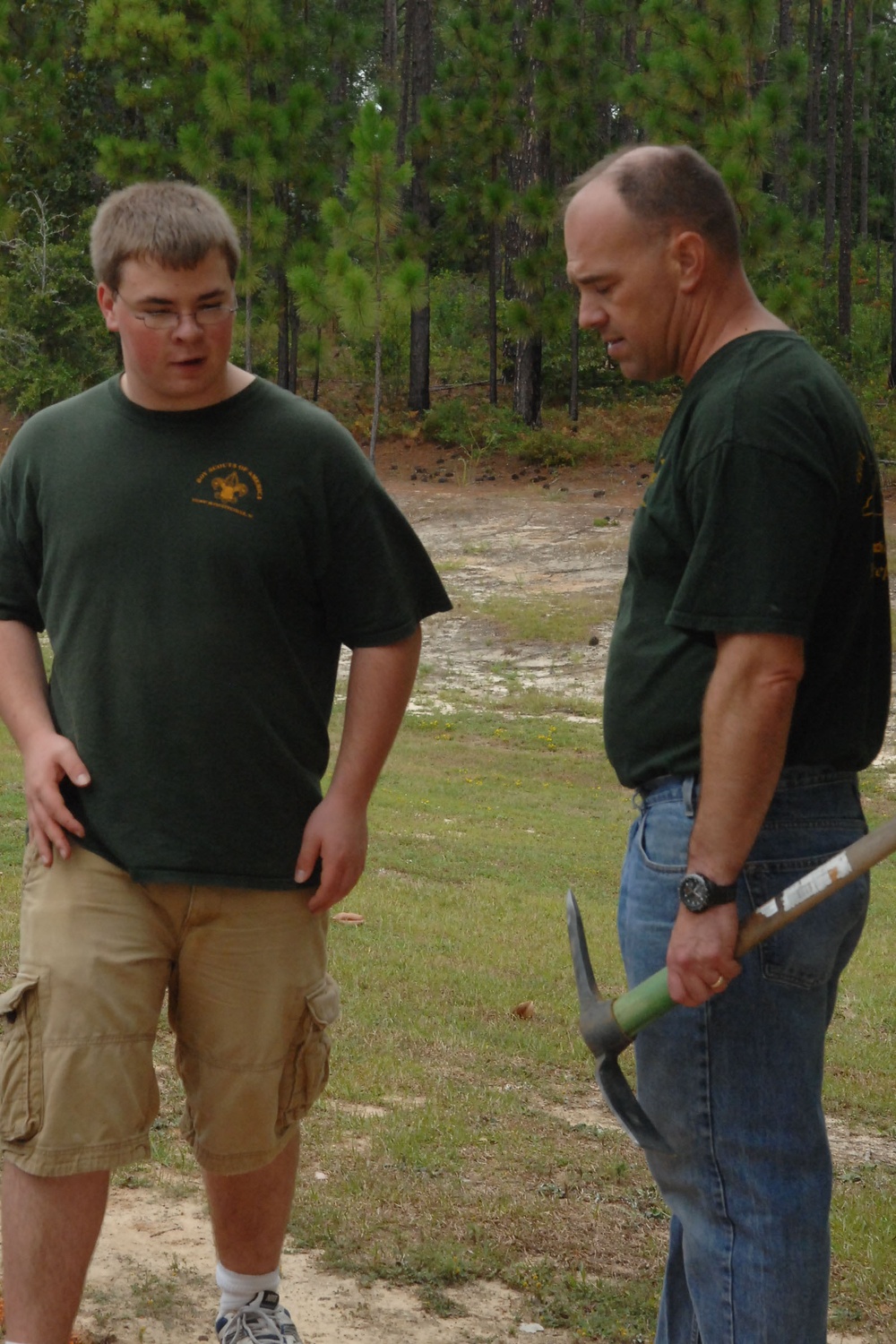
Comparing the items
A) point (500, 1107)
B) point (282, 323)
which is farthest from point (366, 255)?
point (500, 1107)

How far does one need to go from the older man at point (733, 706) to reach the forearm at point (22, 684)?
103 cm

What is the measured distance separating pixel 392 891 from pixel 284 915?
4.86 meters

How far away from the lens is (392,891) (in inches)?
297

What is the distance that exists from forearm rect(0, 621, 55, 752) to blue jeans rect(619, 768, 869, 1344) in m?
1.13

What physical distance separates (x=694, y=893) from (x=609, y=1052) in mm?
364

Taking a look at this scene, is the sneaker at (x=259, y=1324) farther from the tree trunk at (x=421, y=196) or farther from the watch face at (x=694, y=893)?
the tree trunk at (x=421, y=196)

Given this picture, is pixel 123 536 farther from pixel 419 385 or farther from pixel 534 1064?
pixel 419 385

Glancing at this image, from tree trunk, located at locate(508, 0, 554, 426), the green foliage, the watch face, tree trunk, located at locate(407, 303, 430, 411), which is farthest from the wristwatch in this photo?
tree trunk, located at locate(407, 303, 430, 411)

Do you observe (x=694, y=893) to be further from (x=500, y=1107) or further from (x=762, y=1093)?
(x=500, y=1107)

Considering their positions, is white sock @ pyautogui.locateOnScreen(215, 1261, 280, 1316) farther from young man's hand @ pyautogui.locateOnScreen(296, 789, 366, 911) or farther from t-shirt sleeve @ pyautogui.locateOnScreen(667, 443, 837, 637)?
t-shirt sleeve @ pyautogui.locateOnScreen(667, 443, 837, 637)

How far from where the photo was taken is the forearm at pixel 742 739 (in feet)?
7.04

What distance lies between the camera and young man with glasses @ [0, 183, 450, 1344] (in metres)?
2.56

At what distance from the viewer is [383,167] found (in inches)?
667

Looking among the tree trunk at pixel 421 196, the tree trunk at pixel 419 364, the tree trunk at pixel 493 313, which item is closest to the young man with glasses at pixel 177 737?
the tree trunk at pixel 421 196
